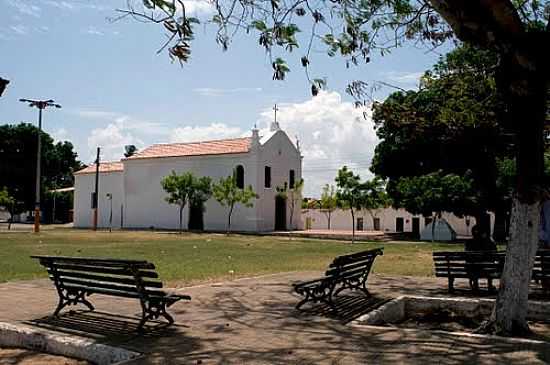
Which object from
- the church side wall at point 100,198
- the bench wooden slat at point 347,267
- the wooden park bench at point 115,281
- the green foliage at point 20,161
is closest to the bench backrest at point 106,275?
the wooden park bench at point 115,281

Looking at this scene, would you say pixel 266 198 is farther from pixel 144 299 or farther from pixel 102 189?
pixel 144 299

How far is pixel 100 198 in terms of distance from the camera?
5941 centimetres

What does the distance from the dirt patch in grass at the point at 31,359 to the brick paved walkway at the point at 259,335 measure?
47cm

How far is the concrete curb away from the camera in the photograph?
19.5 ft

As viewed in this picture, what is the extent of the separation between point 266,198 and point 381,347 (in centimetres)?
4604

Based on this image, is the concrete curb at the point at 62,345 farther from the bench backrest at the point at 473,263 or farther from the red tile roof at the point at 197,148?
the red tile roof at the point at 197,148

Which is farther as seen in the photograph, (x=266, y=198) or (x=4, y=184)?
(x=4, y=184)

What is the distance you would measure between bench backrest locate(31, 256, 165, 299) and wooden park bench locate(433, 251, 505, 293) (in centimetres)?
543

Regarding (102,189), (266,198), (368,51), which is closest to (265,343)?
(368,51)

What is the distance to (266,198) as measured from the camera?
52.2 metres

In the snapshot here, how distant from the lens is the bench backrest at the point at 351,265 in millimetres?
8508

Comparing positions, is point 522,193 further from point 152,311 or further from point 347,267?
point 152,311

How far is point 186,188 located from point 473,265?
40.2 meters

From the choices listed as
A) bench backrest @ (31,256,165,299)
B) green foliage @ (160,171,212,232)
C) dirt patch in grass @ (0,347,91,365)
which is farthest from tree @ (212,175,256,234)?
dirt patch in grass @ (0,347,91,365)
